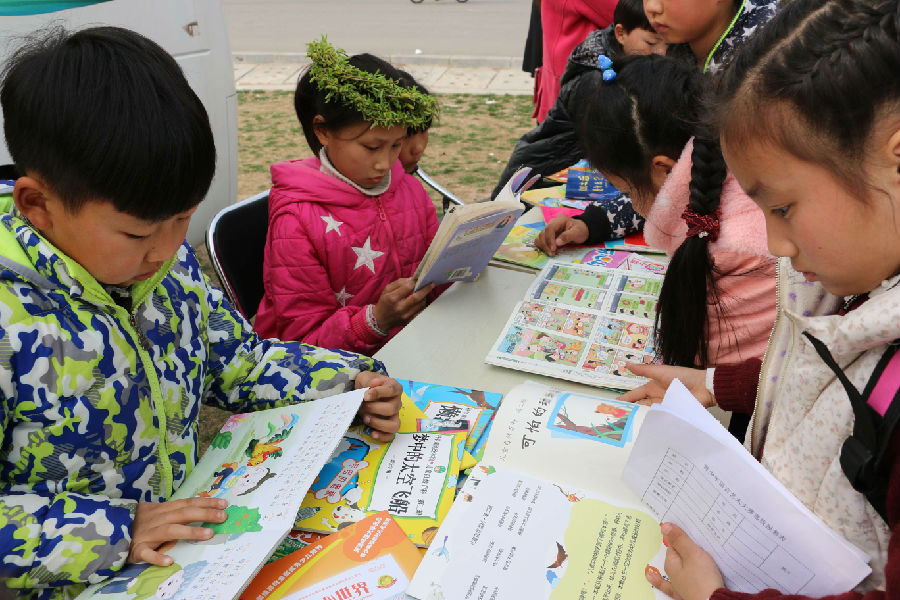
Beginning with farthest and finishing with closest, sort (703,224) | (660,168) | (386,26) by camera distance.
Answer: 1. (386,26)
2. (660,168)
3. (703,224)

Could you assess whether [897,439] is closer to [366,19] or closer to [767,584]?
[767,584]

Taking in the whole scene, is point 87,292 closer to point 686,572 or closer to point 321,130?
point 686,572

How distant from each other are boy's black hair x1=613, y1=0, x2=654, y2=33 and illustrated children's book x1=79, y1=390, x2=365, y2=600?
184 centimetres

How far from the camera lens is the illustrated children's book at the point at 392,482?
96 centimetres

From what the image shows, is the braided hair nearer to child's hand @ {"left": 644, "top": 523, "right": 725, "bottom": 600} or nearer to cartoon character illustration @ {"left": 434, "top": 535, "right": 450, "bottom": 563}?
child's hand @ {"left": 644, "top": 523, "right": 725, "bottom": 600}

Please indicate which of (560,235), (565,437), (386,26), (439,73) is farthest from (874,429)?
(386,26)

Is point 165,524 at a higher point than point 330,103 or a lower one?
lower

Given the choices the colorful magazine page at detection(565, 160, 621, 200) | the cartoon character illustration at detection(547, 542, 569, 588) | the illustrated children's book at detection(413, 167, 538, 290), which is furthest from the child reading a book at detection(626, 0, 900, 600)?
the colorful magazine page at detection(565, 160, 621, 200)

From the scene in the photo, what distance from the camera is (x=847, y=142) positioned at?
2.21 ft

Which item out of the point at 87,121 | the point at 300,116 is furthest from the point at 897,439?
the point at 300,116

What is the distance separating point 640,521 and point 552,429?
22 cm

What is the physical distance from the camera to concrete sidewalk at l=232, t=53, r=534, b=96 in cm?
680

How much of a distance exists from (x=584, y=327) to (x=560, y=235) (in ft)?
1.55

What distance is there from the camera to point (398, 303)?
64.7 inches
